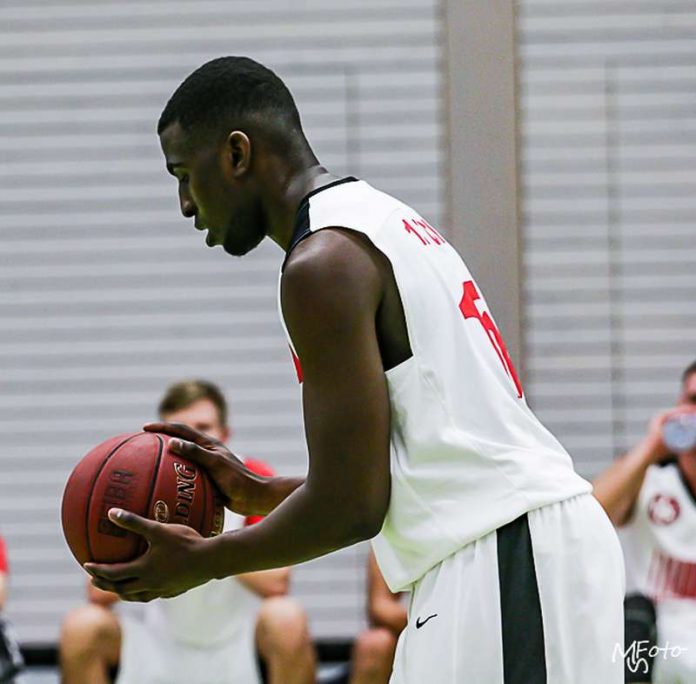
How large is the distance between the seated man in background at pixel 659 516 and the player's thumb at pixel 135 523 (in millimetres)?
2735

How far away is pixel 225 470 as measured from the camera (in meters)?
2.89

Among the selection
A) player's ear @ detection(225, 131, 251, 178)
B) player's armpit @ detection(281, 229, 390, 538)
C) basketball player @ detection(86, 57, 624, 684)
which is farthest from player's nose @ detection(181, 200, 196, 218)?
player's armpit @ detection(281, 229, 390, 538)

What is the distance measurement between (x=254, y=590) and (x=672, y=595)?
4.73ft

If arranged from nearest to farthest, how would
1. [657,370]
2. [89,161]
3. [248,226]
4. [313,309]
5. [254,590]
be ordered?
[313,309], [248,226], [254,590], [657,370], [89,161]

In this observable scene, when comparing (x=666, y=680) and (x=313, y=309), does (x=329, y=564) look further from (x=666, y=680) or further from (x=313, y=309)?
(x=313, y=309)

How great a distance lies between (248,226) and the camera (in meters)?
2.69

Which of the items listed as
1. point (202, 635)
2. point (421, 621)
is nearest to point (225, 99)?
point (421, 621)

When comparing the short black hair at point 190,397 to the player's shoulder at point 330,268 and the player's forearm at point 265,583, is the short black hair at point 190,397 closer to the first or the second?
the player's forearm at point 265,583

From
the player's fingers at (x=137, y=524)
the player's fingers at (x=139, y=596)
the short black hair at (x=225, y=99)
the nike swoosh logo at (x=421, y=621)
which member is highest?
the short black hair at (x=225, y=99)

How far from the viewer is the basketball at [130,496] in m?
2.66

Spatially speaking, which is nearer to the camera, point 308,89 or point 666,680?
point 666,680

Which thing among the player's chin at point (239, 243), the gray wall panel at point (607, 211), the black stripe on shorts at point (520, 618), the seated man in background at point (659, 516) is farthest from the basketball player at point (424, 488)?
the gray wall panel at point (607, 211)

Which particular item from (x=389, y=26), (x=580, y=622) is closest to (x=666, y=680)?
(x=580, y=622)

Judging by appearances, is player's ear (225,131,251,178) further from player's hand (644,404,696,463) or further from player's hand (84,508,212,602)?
player's hand (644,404,696,463)
